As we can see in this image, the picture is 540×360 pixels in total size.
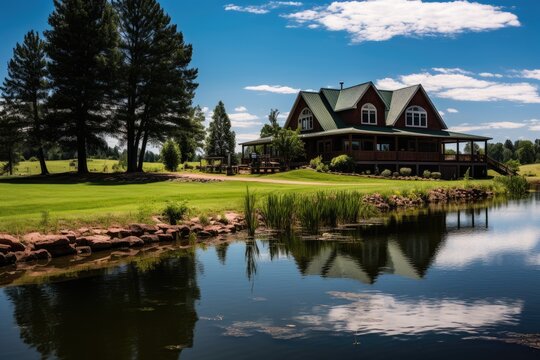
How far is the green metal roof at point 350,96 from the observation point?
57.8 meters

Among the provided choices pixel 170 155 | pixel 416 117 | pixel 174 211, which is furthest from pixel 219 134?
pixel 174 211

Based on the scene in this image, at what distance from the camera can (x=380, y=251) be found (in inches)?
593

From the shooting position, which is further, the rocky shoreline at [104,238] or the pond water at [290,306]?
the rocky shoreline at [104,238]

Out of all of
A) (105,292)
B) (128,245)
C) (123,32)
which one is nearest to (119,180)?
(123,32)

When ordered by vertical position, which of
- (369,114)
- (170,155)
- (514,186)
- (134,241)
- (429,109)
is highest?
(429,109)

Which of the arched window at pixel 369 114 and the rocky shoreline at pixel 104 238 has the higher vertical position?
the arched window at pixel 369 114

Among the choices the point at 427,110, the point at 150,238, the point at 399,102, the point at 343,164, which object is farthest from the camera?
the point at 427,110

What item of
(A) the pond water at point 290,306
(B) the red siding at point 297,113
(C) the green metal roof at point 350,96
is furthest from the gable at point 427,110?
(A) the pond water at point 290,306

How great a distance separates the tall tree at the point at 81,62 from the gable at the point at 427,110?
110 feet

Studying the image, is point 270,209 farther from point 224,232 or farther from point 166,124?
point 166,124

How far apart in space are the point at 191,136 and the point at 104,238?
140 ft

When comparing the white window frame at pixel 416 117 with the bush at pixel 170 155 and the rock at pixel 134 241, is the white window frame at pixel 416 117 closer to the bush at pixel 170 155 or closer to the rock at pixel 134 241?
the bush at pixel 170 155

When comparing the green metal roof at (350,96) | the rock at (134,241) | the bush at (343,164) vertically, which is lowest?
the rock at (134,241)

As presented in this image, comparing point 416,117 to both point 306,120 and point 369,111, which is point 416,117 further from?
point 306,120
